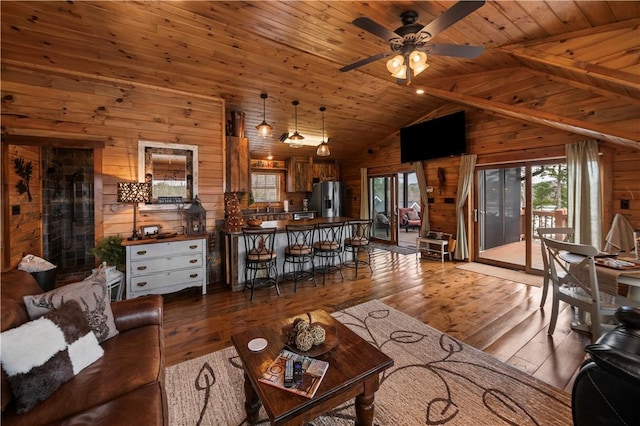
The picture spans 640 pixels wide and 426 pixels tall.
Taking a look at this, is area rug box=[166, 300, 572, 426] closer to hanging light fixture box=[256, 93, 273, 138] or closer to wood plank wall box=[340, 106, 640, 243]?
hanging light fixture box=[256, 93, 273, 138]

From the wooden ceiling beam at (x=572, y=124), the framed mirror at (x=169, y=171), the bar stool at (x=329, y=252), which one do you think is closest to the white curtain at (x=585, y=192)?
the wooden ceiling beam at (x=572, y=124)

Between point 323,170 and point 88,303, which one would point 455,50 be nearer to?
point 88,303

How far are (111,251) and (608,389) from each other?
4572 millimetres

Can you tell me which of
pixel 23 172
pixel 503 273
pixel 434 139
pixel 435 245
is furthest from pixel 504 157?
pixel 23 172

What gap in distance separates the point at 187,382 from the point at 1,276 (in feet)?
4.56

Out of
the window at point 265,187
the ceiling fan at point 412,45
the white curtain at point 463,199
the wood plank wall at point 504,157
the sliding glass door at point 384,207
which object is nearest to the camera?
the ceiling fan at point 412,45

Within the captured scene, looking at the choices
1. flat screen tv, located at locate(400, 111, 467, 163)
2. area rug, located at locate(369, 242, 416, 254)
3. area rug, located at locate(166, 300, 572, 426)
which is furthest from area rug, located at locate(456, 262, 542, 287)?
area rug, located at locate(166, 300, 572, 426)

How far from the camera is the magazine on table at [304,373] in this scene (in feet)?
4.25

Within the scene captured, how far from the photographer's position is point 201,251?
3.79 meters

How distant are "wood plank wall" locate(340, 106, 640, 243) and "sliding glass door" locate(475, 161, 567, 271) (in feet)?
1.01

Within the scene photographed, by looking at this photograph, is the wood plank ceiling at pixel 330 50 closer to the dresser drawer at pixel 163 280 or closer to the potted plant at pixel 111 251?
the potted plant at pixel 111 251

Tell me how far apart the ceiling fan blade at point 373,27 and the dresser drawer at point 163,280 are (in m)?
3.52

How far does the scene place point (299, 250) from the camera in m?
4.12

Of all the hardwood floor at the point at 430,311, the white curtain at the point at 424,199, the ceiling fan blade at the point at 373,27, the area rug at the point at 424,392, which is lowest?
the area rug at the point at 424,392
